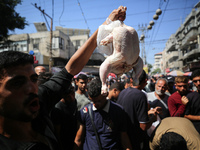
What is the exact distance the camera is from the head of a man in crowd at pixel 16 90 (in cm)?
99

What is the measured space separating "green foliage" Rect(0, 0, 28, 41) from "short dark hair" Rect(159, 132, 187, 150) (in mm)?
15099

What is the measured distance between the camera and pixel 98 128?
2.34 meters

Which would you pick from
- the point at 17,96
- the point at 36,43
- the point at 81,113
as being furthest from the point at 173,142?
the point at 36,43

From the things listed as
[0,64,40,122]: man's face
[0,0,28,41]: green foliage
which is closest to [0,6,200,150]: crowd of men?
[0,64,40,122]: man's face

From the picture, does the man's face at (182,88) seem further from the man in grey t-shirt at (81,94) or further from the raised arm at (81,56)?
the raised arm at (81,56)

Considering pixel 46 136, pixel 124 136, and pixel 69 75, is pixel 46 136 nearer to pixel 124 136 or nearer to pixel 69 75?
pixel 69 75

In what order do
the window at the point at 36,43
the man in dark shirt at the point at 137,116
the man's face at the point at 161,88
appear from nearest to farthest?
the man in dark shirt at the point at 137,116, the man's face at the point at 161,88, the window at the point at 36,43

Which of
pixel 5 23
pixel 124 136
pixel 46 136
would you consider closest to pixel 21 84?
pixel 46 136

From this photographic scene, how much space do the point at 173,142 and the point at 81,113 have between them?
4.71 ft

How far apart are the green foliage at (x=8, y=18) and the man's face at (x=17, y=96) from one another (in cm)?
1453

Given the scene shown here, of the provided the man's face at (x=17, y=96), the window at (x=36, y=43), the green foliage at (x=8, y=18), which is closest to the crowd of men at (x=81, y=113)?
the man's face at (x=17, y=96)

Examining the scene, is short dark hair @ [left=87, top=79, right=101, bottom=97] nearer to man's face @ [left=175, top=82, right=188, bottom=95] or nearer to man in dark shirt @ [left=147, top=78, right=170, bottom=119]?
man in dark shirt @ [left=147, top=78, right=170, bottom=119]

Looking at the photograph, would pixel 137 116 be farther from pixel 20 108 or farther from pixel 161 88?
pixel 20 108

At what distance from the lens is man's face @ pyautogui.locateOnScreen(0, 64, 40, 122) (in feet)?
3.25
